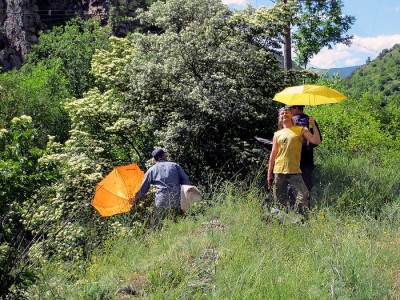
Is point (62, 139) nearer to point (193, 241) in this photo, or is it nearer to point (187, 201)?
point (187, 201)

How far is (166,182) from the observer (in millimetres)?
7988

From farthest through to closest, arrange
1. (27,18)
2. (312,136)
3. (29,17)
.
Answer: (29,17), (27,18), (312,136)

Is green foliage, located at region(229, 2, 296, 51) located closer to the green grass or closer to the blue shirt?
the blue shirt

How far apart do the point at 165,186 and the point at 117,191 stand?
1276 millimetres

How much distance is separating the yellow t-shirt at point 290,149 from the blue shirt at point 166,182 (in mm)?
1490

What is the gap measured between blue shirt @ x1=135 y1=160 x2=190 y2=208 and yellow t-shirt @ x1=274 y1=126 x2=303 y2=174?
4.89 ft

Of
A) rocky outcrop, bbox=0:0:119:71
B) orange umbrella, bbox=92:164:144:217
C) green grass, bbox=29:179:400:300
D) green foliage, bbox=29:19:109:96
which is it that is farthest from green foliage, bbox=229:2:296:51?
rocky outcrop, bbox=0:0:119:71

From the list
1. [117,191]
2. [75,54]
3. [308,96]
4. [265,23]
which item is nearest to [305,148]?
Result: [308,96]

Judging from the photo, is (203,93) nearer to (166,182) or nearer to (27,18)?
(166,182)

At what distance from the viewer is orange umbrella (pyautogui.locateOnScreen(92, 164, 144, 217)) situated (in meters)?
8.56

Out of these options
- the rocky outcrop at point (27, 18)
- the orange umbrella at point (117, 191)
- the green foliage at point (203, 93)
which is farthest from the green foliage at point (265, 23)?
the rocky outcrop at point (27, 18)

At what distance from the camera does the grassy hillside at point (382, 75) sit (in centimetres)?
6731

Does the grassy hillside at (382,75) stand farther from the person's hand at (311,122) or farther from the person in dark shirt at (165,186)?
Result: the person in dark shirt at (165,186)

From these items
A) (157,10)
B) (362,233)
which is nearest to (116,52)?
(157,10)
